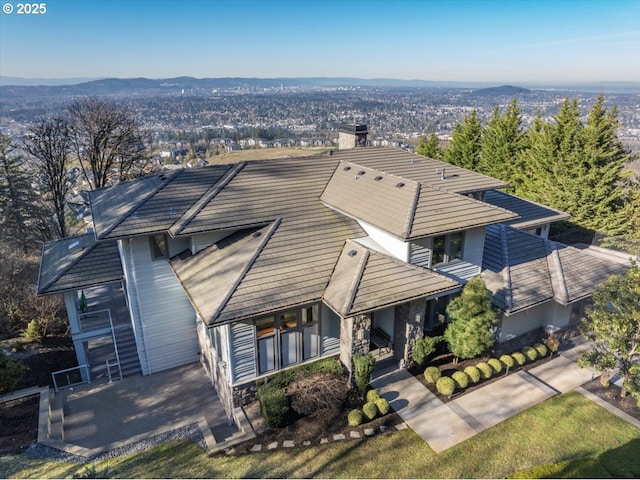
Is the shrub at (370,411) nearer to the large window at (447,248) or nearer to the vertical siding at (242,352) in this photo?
the vertical siding at (242,352)

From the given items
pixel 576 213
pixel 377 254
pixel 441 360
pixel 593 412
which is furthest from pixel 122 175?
pixel 576 213

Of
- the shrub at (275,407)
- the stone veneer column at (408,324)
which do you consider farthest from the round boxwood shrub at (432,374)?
the shrub at (275,407)

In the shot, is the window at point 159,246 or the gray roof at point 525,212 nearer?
the window at point 159,246

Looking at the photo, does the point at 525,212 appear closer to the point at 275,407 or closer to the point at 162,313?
the point at 275,407

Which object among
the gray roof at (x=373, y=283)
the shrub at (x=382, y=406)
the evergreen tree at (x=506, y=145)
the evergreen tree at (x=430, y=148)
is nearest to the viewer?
the shrub at (x=382, y=406)

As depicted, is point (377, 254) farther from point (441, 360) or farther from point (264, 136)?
point (264, 136)

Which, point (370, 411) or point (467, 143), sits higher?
point (467, 143)

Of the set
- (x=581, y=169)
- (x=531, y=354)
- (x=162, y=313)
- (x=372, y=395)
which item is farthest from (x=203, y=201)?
(x=581, y=169)
